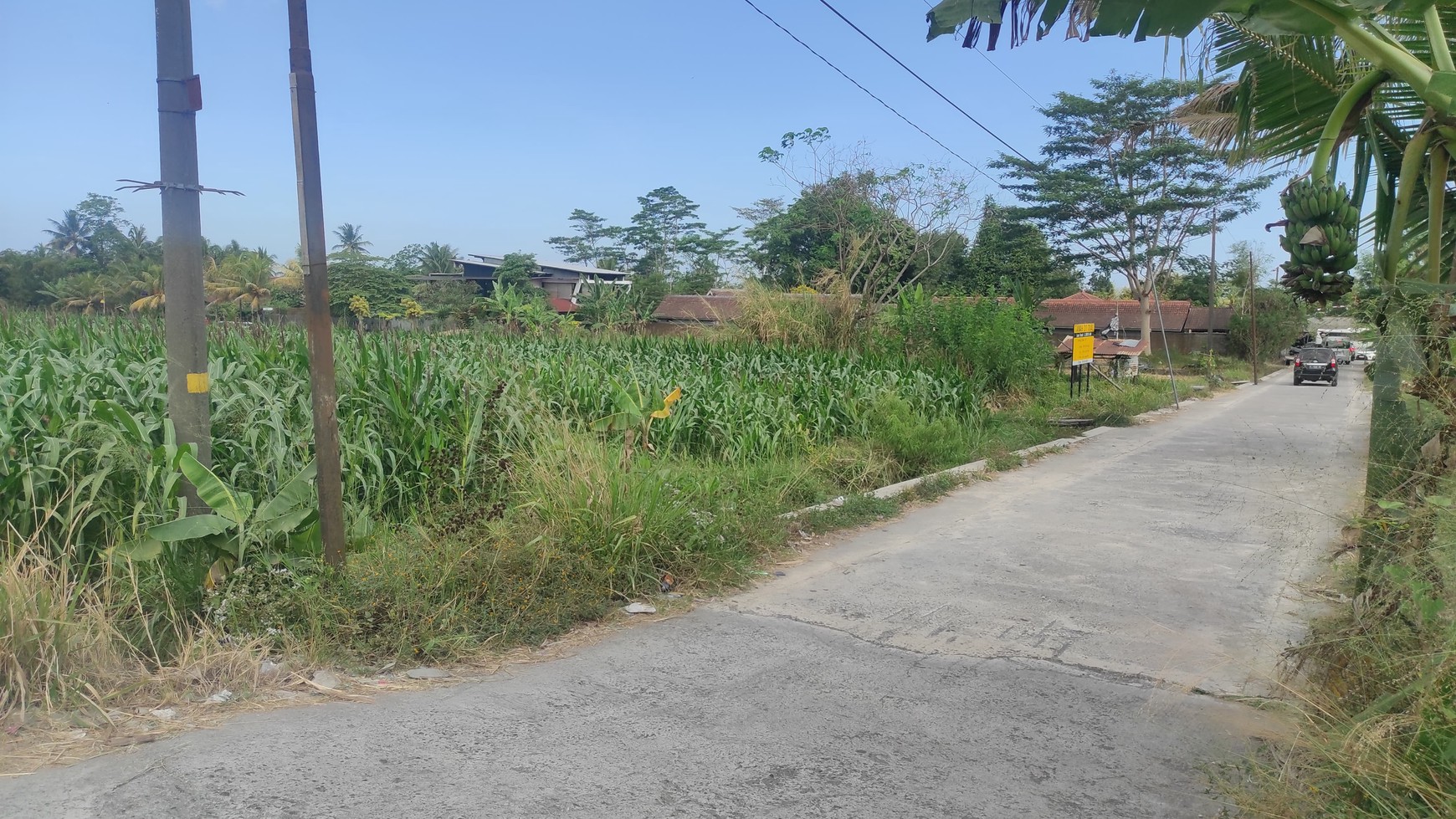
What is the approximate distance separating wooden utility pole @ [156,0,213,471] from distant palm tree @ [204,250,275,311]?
40895mm

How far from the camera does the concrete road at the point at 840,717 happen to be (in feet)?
11.7

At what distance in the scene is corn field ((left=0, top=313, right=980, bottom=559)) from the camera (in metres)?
5.57

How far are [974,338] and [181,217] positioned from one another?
569 inches

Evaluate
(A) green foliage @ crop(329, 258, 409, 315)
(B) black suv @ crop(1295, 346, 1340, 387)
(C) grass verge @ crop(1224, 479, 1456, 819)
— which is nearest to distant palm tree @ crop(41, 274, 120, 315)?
(A) green foliage @ crop(329, 258, 409, 315)

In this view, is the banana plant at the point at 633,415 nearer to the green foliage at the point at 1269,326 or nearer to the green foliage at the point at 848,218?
the green foliage at the point at 848,218

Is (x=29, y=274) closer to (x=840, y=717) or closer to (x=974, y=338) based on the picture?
(x=974, y=338)

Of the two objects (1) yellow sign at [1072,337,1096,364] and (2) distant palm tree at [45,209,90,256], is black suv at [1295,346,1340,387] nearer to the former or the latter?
(1) yellow sign at [1072,337,1096,364]

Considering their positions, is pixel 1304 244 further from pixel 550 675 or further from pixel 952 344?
pixel 952 344

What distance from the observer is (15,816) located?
330cm

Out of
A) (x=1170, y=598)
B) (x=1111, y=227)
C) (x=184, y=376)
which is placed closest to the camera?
(x=184, y=376)

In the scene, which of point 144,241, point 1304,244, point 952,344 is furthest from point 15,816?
point 144,241

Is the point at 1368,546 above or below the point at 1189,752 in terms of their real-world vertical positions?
above

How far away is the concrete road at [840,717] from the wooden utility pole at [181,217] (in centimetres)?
210

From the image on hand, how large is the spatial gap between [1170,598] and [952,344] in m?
11.7
